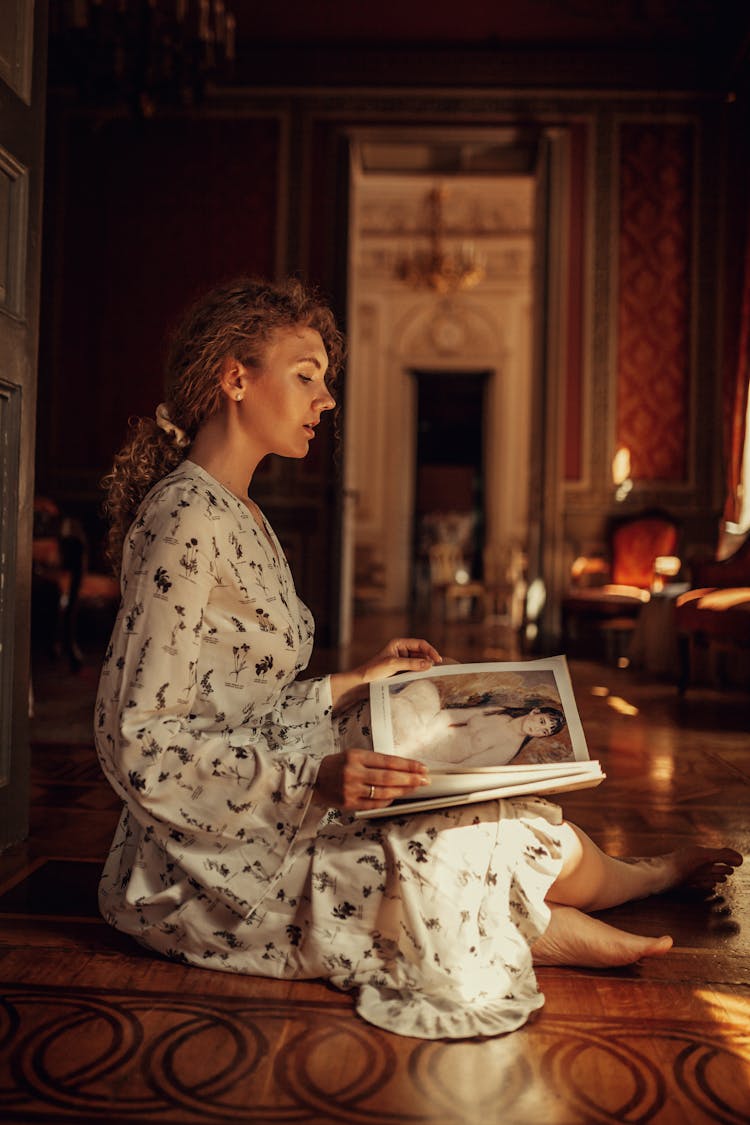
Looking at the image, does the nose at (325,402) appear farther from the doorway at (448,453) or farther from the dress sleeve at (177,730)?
the doorway at (448,453)

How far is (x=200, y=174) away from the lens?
22.2 ft

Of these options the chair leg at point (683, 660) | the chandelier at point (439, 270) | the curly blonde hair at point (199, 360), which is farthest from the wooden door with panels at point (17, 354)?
the chandelier at point (439, 270)

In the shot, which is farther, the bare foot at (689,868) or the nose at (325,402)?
the bare foot at (689,868)

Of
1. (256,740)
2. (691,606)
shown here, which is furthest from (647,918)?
(691,606)

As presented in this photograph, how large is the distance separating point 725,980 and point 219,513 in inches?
39.7

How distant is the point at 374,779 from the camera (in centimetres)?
116

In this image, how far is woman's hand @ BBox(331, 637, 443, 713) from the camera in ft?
4.85

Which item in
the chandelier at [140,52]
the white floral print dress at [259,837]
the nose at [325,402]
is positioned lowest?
the white floral print dress at [259,837]

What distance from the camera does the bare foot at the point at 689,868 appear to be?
1.68 metres

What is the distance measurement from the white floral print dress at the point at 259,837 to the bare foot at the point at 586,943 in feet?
0.17

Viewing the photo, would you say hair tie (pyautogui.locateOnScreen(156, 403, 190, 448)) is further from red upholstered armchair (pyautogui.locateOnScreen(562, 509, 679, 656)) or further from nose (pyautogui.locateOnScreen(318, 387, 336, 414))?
red upholstered armchair (pyautogui.locateOnScreen(562, 509, 679, 656))

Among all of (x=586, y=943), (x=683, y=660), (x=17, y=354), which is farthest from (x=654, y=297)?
(x=586, y=943)

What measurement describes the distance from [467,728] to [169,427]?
650 millimetres

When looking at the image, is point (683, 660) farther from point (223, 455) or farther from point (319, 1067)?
point (319, 1067)
